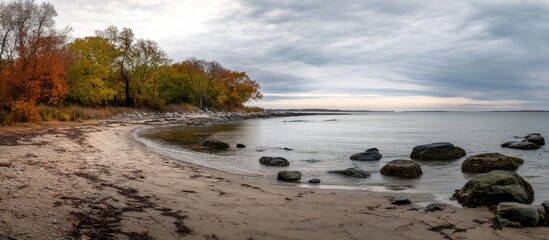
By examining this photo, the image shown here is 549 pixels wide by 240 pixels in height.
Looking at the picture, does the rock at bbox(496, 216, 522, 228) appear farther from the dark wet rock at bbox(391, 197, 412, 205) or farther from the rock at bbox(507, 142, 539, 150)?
the rock at bbox(507, 142, 539, 150)

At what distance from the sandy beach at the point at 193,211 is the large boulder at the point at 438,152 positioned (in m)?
11.1

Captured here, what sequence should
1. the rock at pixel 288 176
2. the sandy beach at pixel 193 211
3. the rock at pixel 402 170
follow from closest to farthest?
the sandy beach at pixel 193 211 → the rock at pixel 288 176 → the rock at pixel 402 170

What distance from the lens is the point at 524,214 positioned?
298 inches

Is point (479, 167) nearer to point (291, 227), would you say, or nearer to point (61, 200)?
point (291, 227)

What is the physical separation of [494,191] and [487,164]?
8.44 m

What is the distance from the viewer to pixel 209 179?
41.0ft

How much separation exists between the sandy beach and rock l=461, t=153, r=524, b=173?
7.15m

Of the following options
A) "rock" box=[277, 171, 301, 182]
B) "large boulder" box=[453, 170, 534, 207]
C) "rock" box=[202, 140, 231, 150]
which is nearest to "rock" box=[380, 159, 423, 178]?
"rock" box=[277, 171, 301, 182]

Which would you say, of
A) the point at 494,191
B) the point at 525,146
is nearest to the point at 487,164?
the point at 494,191

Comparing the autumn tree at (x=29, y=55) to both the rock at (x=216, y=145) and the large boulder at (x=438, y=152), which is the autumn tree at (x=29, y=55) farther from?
the large boulder at (x=438, y=152)

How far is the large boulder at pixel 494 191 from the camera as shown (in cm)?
944

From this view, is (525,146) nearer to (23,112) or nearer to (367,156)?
(367,156)

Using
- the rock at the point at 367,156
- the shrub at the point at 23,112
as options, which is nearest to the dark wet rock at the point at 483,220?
the rock at the point at 367,156

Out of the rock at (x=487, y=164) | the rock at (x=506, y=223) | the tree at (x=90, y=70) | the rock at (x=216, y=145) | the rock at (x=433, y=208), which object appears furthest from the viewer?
the tree at (x=90, y=70)
